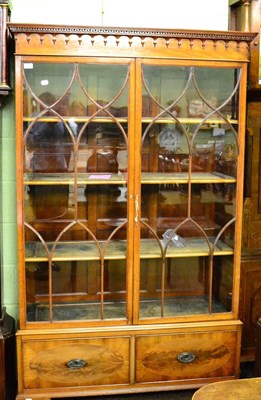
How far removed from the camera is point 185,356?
2.59 m

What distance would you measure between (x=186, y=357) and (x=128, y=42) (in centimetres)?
166

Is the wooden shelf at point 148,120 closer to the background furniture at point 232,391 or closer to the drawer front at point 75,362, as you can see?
the drawer front at point 75,362

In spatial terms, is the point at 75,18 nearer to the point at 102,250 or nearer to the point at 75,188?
the point at 75,188

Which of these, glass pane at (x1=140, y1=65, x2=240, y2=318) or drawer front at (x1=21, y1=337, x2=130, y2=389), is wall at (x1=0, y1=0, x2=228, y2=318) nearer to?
drawer front at (x1=21, y1=337, x2=130, y2=389)

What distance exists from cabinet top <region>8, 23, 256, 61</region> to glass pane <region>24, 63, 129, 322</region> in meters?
0.08

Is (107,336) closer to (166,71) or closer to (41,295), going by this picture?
(41,295)

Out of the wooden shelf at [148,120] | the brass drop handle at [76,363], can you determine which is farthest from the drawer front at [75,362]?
the wooden shelf at [148,120]

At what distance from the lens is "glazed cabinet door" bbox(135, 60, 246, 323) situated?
2477 millimetres

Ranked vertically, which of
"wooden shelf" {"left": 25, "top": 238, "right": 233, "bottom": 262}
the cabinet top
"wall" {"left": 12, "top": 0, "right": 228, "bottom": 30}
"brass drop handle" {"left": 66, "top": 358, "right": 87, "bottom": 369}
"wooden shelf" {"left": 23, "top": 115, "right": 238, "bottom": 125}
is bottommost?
"brass drop handle" {"left": 66, "top": 358, "right": 87, "bottom": 369}

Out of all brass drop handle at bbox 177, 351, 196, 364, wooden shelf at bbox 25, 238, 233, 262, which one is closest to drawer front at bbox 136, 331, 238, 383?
brass drop handle at bbox 177, 351, 196, 364

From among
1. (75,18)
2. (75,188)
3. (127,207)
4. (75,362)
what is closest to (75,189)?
(75,188)

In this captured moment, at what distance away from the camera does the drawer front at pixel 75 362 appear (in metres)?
2.48

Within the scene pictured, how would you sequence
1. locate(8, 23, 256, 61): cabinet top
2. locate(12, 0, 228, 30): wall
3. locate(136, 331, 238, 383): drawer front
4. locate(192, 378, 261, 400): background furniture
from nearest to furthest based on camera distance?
locate(192, 378, 261, 400): background furniture, locate(8, 23, 256, 61): cabinet top, locate(136, 331, 238, 383): drawer front, locate(12, 0, 228, 30): wall

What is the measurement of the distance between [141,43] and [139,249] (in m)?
1.04
